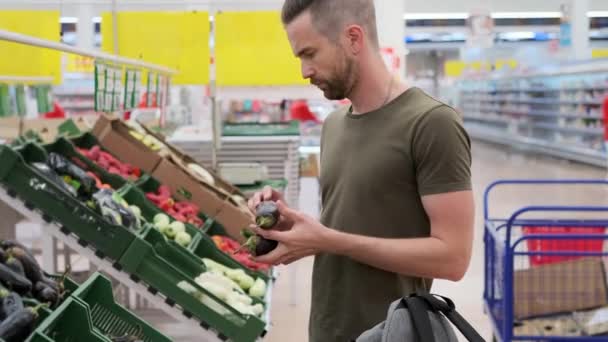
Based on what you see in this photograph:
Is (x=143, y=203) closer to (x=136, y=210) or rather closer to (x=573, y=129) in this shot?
(x=136, y=210)

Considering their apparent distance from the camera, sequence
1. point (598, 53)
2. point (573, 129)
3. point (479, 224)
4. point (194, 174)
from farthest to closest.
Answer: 1. point (598, 53)
2. point (573, 129)
3. point (479, 224)
4. point (194, 174)

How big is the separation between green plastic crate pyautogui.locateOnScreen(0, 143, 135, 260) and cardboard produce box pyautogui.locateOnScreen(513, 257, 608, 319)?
208 centimetres

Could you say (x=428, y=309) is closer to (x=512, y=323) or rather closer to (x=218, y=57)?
(x=512, y=323)

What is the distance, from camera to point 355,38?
5.78 feet

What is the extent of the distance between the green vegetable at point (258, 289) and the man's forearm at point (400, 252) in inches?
80.0

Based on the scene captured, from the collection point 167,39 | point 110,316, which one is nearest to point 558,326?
point 110,316

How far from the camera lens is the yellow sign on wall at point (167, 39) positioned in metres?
7.30

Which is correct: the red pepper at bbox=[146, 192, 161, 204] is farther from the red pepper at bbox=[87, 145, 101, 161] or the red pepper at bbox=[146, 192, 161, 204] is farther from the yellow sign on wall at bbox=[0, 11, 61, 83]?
the yellow sign on wall at bbox=[0, 11, 61, 83]

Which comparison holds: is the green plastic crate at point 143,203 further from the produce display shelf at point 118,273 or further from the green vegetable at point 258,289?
the produce display shelf at point 118,273

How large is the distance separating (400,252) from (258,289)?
6.93 ft

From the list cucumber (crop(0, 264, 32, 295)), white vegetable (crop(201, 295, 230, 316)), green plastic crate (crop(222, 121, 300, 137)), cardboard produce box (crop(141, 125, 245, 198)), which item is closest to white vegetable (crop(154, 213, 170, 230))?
cardboard produce box (crop(141, 125, 245, 198))

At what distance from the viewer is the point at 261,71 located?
762cm

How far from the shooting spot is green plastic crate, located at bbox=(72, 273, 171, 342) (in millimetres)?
2723

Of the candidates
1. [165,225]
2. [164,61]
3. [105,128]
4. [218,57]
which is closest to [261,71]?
[218,57]
